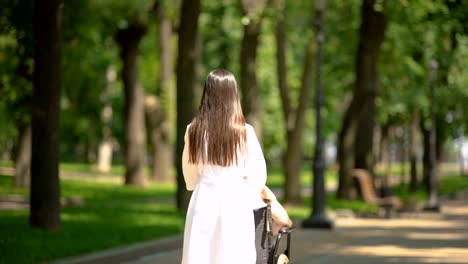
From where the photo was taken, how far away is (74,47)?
36.7 meters

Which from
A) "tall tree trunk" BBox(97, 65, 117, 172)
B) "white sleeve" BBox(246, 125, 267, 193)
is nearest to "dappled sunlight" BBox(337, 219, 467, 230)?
"white sleeve" BBox(246, 125, 267, 193)

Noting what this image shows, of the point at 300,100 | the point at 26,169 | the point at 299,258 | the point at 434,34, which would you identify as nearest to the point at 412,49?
the point at 434,34

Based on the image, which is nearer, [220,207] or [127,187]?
[220,207]

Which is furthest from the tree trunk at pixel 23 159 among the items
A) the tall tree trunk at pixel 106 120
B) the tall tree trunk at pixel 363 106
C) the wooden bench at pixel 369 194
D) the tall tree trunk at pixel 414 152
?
the tall tree trunk at pixel 106 120

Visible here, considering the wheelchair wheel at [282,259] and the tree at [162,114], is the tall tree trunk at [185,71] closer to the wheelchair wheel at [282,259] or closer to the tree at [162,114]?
the wheelchair wheel at [282,259]

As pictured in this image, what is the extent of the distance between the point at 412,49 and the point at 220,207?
30900 mm

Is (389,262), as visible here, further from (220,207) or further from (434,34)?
(434,34)

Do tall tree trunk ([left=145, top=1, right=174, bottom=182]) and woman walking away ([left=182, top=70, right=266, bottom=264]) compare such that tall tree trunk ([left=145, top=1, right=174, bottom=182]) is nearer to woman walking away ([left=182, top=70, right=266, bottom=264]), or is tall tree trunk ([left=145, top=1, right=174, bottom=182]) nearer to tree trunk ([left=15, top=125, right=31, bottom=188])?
tree trunk ([left=15, top=125, right=31, bottom=188])

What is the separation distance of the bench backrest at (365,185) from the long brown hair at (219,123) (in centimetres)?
2308

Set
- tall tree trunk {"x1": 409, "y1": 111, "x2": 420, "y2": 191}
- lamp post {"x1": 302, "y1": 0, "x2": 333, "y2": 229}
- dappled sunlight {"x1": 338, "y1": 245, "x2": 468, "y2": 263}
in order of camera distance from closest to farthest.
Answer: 1. dappled sunlight {"x1": 338, "y1": 245, "x2": 468, "y2": 263}
2. lamp post {"x1": 302, "y1": 0, "x2": 333, "y2": 229}
3. tall tree trunk {"x1": 409, "y1": 111, "x2": 420, "y2": 191}

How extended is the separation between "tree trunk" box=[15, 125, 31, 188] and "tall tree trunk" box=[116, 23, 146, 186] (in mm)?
5628

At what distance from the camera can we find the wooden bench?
2966 cm

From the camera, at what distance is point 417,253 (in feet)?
59.1

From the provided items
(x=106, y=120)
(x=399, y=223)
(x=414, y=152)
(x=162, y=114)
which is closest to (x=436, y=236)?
(x=399, y=223)
